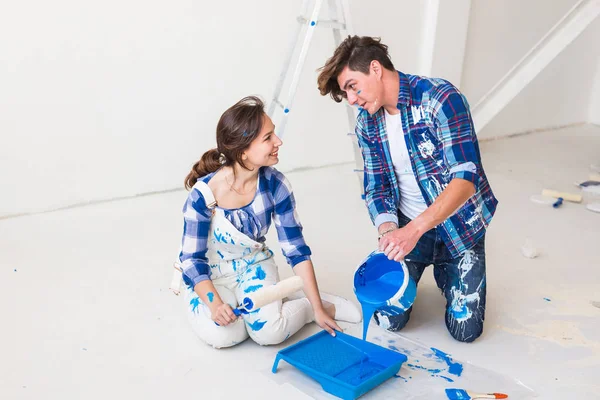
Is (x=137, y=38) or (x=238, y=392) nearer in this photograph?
(x=238, y=392)

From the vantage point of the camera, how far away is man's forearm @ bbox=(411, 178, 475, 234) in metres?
1.93

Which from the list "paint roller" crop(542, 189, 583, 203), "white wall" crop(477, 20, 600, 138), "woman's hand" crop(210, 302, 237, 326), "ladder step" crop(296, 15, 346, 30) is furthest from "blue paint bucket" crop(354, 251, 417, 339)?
"white wall" crop(477, 20, 600, 138)

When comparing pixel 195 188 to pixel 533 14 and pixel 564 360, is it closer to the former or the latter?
pixel 564 360

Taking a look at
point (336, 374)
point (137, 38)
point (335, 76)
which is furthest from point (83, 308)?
point (137, 38)

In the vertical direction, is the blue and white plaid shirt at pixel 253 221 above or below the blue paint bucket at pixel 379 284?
above

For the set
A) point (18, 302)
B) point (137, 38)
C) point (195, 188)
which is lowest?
point (18, 302)

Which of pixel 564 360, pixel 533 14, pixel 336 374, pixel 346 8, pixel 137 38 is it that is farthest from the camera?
pixel 533 14

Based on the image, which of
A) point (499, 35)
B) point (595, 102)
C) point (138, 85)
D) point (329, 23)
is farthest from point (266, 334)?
point (595, 102)

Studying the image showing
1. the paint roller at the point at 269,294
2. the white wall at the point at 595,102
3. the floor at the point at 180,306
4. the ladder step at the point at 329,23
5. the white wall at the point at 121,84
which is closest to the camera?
the paint roller at the point at 269,294

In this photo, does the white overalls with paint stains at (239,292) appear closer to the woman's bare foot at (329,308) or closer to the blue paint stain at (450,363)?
the woman's bare foot at (329,308)

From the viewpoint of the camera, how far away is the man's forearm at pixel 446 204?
1.93 m

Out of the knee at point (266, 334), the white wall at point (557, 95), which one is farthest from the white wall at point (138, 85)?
the knee at point (266, 334)

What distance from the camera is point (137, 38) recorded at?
3.38 meters

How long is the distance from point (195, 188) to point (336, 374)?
0.74m
